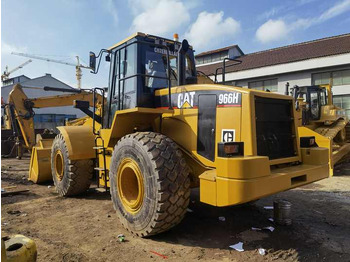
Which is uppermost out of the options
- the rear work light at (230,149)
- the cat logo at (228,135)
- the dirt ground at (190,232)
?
the cat logo at (228,135)

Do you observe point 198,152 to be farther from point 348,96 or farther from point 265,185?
point 348,96

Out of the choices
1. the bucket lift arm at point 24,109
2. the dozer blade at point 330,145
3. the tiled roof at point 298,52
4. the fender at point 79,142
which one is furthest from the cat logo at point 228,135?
the tiled roof at point 298,52

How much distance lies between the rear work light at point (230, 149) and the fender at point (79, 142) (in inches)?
130

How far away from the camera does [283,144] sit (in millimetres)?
4047

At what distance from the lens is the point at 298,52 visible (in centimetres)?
2433

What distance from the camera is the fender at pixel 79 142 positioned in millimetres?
5492

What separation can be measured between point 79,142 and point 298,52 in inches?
926

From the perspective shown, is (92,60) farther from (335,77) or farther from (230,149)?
(335,77)

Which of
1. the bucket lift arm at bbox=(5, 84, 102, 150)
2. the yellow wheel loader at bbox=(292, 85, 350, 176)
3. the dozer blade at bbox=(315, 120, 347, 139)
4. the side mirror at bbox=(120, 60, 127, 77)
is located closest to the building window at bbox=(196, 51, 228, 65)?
the yellow wheel loader at bbox=(292, 85, 350, 176)

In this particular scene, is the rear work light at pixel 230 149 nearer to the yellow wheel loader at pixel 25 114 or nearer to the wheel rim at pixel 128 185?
the wheel rim at pixel 128 185

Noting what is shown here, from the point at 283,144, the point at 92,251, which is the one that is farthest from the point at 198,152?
the point at 92,251

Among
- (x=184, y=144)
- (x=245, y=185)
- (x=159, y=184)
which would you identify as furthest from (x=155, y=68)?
(x=245, y=185)

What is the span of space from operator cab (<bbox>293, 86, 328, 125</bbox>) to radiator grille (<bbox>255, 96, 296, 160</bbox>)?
30.2ft

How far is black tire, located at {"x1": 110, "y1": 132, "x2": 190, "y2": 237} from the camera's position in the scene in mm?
3412
